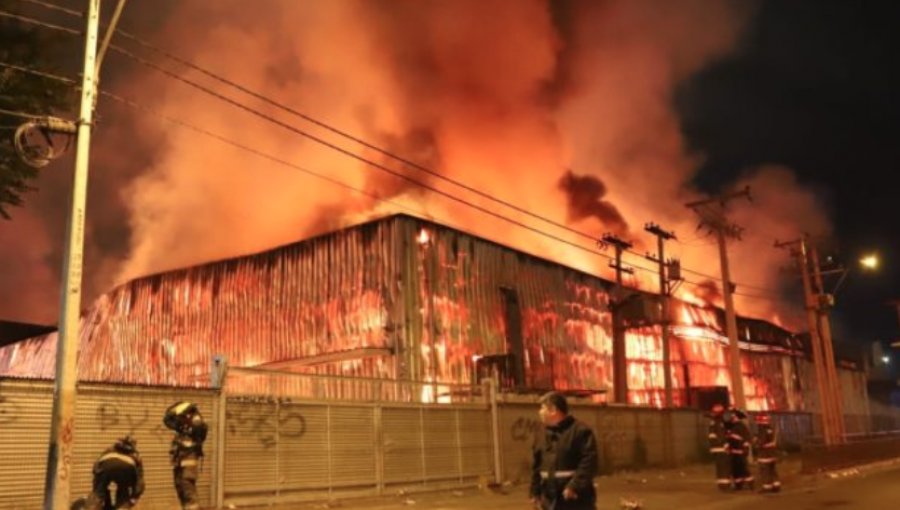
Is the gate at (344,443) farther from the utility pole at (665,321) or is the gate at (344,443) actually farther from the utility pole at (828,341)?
the utility pole at (828,341)

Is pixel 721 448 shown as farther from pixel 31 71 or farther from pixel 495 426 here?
pixel 31 71

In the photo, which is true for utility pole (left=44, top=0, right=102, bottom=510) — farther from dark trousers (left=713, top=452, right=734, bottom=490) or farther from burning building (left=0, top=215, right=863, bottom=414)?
dark trousers (left=713, top=452, right=734, bottom=490)

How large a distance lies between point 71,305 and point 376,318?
490 inches

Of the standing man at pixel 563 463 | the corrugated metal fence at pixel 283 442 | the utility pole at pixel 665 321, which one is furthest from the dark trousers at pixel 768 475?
the standing man at pixel 563 463

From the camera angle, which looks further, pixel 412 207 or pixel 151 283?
pixel 412 207

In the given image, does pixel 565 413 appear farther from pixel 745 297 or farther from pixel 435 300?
pixel 745 297

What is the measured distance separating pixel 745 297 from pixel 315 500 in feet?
137

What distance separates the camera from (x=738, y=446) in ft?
54.8

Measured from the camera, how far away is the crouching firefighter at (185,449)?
1035 cm

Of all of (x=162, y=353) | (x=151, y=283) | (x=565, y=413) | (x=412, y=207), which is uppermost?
(x=412, y=207)

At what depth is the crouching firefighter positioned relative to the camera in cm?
1035

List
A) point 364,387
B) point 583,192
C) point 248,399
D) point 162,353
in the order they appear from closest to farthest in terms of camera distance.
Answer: point 248,399, point 364,387, point 162,353, point 583,192

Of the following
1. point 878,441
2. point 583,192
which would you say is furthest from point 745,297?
point 878,441

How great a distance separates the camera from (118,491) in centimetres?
842
